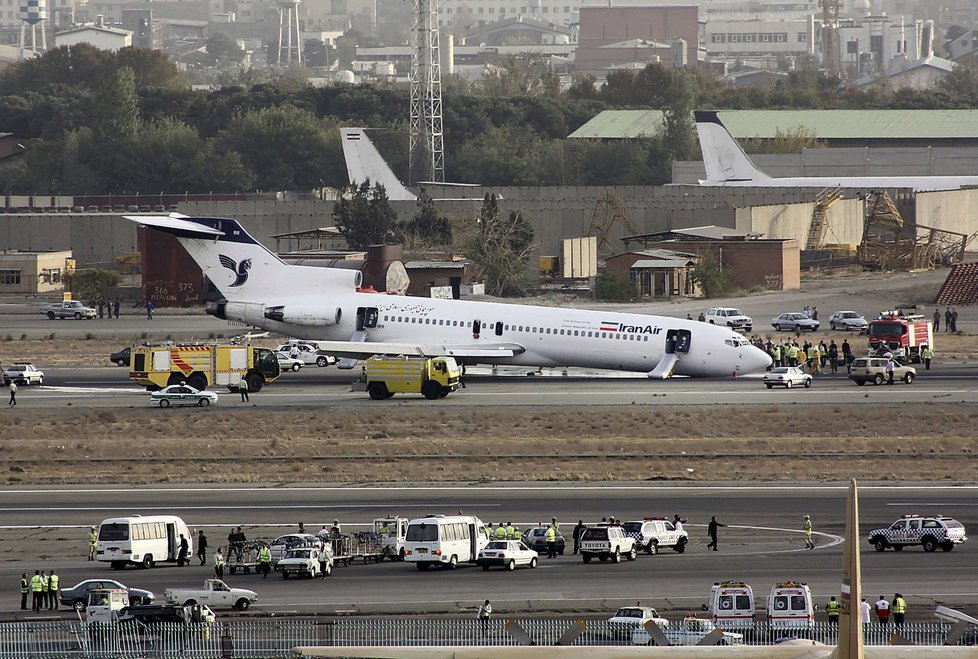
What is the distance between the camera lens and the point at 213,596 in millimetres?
26531

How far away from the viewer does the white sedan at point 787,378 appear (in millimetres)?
53812

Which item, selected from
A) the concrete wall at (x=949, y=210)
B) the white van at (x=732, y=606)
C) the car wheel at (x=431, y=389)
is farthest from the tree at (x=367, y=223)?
the white van at (x=732, y=606)

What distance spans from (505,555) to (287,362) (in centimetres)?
3186

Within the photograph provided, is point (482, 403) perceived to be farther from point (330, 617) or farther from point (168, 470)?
point (330, 617)

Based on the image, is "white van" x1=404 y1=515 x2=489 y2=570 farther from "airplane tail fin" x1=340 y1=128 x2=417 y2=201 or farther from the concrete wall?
the concrete wall

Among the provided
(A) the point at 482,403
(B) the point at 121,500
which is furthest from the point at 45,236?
(B) the point at 121,500

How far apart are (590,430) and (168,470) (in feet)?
41.2

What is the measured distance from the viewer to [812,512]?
35.1 metres

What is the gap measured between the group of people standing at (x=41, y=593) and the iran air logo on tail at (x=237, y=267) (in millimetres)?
32038

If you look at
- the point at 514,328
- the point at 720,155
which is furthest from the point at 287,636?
the point at 720,155

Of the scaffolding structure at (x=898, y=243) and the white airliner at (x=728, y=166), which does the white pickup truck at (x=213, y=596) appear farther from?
the white airliner at (x=728, y=166)

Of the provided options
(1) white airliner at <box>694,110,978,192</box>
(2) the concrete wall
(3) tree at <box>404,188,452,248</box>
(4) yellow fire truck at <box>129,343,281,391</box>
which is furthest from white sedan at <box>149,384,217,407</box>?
(2) the concrete wall

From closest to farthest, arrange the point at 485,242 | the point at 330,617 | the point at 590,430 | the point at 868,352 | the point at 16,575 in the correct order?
the point at 330,617, the point at 16,575, the point at 590,430, the point at 868,352, the point at 485,242

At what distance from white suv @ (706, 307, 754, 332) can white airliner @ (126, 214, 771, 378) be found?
15.8m
